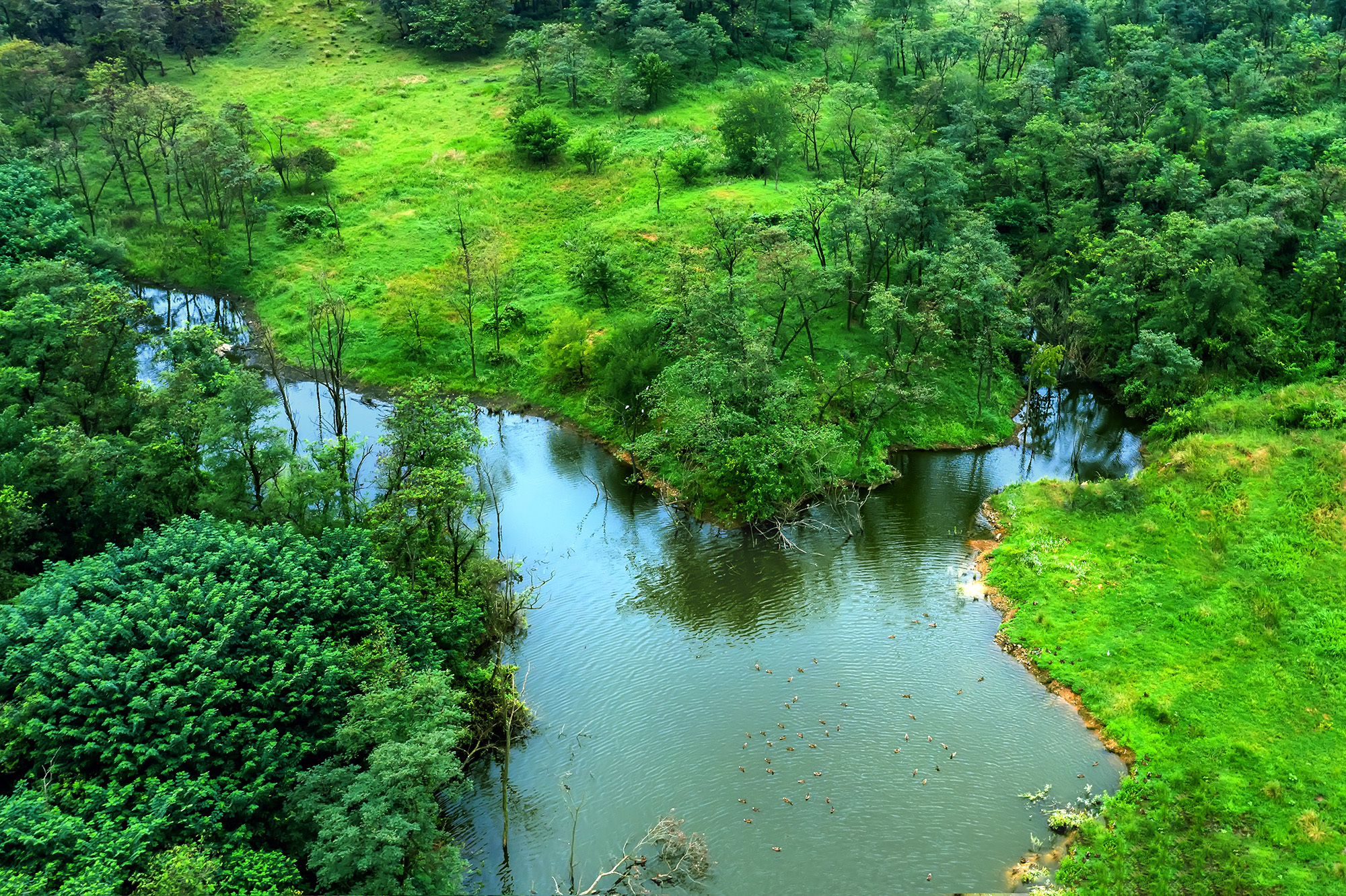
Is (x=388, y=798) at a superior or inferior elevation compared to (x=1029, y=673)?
superior

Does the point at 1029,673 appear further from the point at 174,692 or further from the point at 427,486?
the point at 174,692

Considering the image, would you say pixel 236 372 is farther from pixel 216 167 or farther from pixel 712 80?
pixel 712 80

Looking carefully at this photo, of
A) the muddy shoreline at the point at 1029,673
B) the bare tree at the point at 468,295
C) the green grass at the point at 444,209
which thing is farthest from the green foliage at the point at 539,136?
the muddy shoreline at the point at 1029,673

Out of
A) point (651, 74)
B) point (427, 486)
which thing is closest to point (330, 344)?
point (427, 486)

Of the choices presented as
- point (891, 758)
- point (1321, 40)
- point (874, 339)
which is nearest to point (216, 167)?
point (874, 339)

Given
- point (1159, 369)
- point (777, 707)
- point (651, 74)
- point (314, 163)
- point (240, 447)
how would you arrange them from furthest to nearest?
point (651, 74) < point (314, 163) < point (1159, 369) < point (240, 447) < point (777, 707)

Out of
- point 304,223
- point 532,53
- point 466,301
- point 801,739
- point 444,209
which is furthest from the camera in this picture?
point 532,53

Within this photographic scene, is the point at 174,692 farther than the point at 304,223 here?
No

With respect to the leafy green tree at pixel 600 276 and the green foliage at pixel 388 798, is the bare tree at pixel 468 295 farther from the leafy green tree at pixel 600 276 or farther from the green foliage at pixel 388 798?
the green foliage at pixel 388 798
